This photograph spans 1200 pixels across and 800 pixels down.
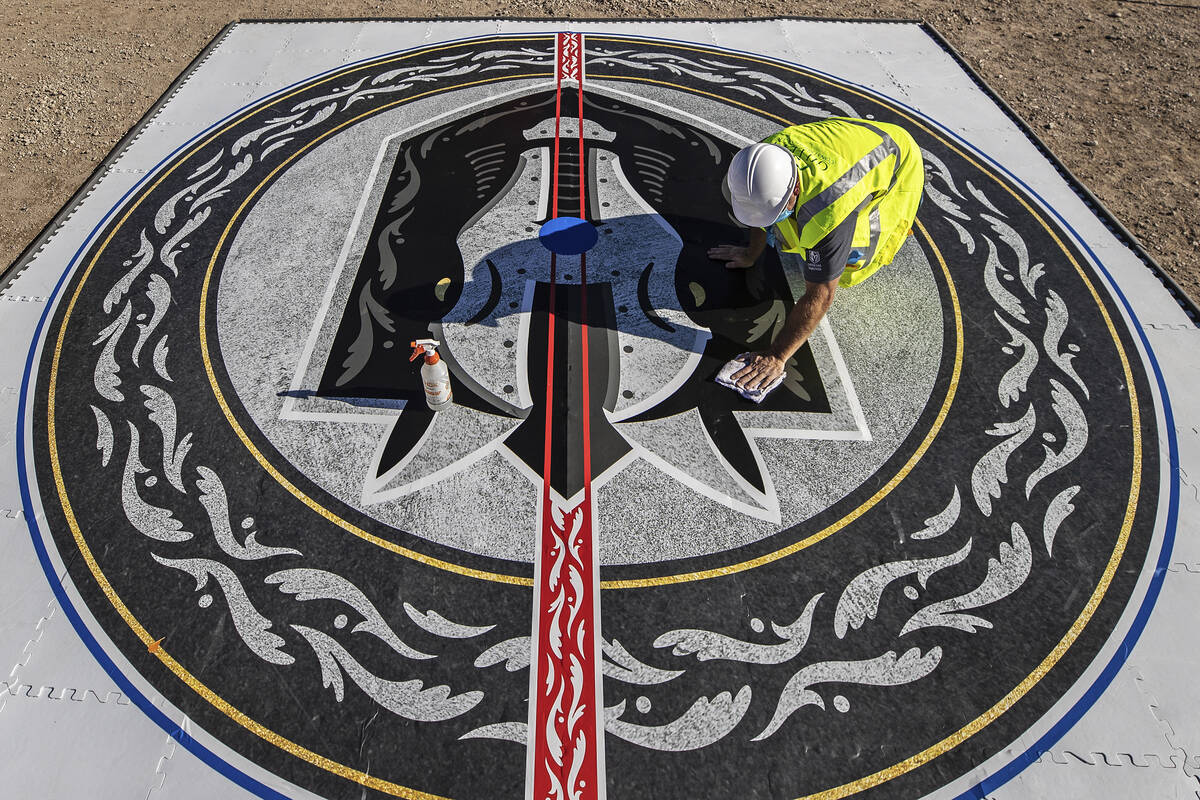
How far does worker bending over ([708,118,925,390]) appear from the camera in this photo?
194 inches

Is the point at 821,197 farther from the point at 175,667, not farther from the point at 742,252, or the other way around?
the point at 175,667

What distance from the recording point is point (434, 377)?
5.39 metres

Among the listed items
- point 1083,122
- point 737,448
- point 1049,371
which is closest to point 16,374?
point 737,448

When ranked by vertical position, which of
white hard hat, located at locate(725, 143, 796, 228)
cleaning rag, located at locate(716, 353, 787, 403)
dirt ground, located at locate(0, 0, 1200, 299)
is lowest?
cleaning rag, located at locate(716, 353, 787, 403)

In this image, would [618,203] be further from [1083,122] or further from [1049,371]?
[1083,122]

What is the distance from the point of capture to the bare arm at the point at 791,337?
5297 mm

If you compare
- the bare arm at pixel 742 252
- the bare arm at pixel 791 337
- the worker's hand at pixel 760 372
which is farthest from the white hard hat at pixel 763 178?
the bare arm at pixel 742 252

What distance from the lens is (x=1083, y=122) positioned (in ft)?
29.6

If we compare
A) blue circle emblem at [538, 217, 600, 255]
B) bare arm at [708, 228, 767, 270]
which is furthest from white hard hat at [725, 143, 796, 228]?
blue circle emblem at [538, 217, 600, 255]

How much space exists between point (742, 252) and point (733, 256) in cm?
10

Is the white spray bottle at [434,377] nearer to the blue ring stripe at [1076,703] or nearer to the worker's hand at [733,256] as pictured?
the blue ring stripe at [1076,703]

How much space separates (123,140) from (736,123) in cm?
773

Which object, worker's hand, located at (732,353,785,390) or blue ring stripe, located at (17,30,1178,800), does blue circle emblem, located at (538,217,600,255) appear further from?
blue ring stripe, located at (17,30,1178,800)

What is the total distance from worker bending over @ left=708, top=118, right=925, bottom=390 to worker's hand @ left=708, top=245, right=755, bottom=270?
1.05 metres
